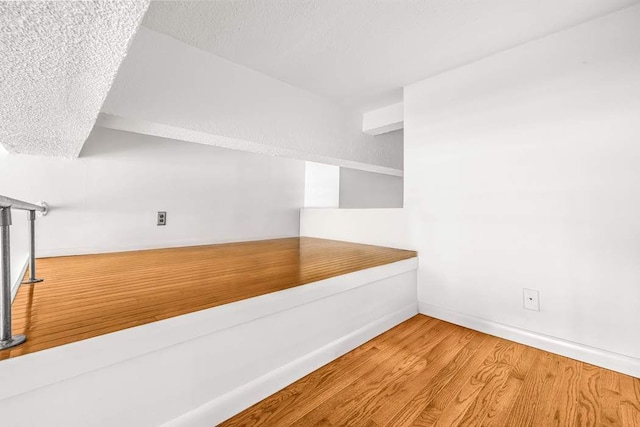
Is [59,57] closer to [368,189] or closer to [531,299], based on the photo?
[531,299]

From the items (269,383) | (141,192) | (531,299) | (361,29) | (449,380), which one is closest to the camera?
(269,383)

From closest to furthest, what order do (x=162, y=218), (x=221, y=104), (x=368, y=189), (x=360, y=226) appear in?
(x=221, y=104) < (x=162, y=218) < (x=360, y=226) < (x=368, y=189)

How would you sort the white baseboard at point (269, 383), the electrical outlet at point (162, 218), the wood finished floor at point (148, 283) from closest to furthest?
the wood finished floor at point (148, 283) < the white baseboard at point (269, 383) < the electrical outlet at point (162, 218)

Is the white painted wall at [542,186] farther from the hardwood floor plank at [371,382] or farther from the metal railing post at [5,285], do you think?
the metal railing post at [5,285]

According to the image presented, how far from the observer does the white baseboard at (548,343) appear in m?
1.41

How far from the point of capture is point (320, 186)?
3.67 m

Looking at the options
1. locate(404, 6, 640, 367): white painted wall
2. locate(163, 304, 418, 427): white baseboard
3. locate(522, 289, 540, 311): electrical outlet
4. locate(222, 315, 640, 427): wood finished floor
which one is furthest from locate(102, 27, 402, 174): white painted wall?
locate(522, 289, 540, 311): electrical outlet

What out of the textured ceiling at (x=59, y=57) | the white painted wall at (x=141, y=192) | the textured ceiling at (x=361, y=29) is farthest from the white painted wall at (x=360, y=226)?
the textured ceiling at (x=59, y=57)

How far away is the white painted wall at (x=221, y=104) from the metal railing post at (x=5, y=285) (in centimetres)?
96

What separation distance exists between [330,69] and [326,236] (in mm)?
1860

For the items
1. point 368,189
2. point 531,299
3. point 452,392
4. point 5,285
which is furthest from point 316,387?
point 368,189

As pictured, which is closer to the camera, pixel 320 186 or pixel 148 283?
pixel 148 283

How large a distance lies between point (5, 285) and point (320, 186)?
3.10 m

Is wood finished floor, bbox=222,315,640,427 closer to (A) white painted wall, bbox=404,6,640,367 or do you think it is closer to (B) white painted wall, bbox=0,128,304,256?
(A) white painted wall, bbox=404,6,640,367
